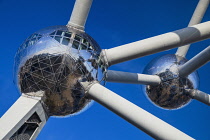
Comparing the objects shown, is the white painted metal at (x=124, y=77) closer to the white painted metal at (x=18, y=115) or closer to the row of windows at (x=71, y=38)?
the row of windows at (x=71, y=38)

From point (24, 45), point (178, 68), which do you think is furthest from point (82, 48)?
point (178, 68)

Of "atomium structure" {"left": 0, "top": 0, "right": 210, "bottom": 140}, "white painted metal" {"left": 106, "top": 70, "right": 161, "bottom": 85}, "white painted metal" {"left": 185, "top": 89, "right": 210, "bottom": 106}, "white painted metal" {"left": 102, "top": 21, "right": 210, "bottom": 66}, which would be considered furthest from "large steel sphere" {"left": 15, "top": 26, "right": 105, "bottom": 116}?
"white painted metal" {"left": 185, "top": 89, "right": 210, "bottom": 106}

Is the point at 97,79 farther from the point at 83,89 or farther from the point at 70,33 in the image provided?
the point at 70,33

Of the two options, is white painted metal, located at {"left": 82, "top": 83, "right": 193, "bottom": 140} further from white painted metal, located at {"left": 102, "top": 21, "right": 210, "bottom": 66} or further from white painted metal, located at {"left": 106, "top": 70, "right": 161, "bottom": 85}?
white painted metal, located at {"left": 106, "top": 70, "right": 161, "bottom": 85}

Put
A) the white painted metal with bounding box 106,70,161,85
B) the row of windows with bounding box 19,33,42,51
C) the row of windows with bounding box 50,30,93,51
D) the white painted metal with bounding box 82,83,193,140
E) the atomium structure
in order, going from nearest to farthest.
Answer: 1. the white painted metal with bounding box 82,83,193,140
2. the atomium structure
3. the row of windows with bounding box 50,30,93,51
4. the row of windows with bounding box 19,33,42,51
5. the white painted metal with bounding box 106,70,161,85

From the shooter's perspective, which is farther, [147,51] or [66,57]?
[147,51]

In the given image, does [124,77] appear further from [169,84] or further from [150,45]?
[169,84]

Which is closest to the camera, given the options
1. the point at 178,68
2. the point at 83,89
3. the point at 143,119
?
the point at 143,119
